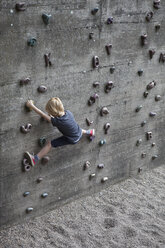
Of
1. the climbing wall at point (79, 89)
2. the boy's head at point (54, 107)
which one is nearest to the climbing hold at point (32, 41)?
the climbing wall at point (79, 89)

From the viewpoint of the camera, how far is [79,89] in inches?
219

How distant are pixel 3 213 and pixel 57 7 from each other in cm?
303

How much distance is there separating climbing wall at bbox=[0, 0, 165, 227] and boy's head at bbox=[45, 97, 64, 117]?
278 mm

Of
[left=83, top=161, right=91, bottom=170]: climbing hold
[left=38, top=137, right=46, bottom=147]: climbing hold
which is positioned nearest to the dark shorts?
[left=38, top=137, right=46, bottom=147]: climbing hold

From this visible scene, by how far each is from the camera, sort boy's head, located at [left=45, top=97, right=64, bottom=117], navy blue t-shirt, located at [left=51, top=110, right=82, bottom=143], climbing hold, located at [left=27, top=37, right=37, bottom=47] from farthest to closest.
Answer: navy blue t-shirt, located at [left=51, top=110, right=82, bottom=143] → boy's head, located at [left=45, top=97, right=64, bottom=117] → climbing hold, located at [left=27, top=37, right=37, bottom=47]

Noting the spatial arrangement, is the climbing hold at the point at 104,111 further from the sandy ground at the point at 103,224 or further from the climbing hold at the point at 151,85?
the sandy ground at the point at 103,224

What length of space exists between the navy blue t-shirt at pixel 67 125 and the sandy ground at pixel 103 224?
141cm

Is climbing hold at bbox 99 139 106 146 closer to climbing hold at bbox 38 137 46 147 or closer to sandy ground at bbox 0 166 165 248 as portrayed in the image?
sandy ground at bbox 0 166 165 248

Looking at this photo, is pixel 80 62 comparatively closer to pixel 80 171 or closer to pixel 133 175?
pixel 80 171

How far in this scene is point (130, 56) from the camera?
19.7ft

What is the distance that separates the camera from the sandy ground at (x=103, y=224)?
17.6ft

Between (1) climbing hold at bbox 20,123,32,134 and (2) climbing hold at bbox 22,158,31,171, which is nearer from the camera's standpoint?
(1) climbing hold at bbox 20,123,32,134

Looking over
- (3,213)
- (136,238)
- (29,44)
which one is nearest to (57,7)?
(29,44)

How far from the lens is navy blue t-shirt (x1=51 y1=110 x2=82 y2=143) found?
4988 mm
